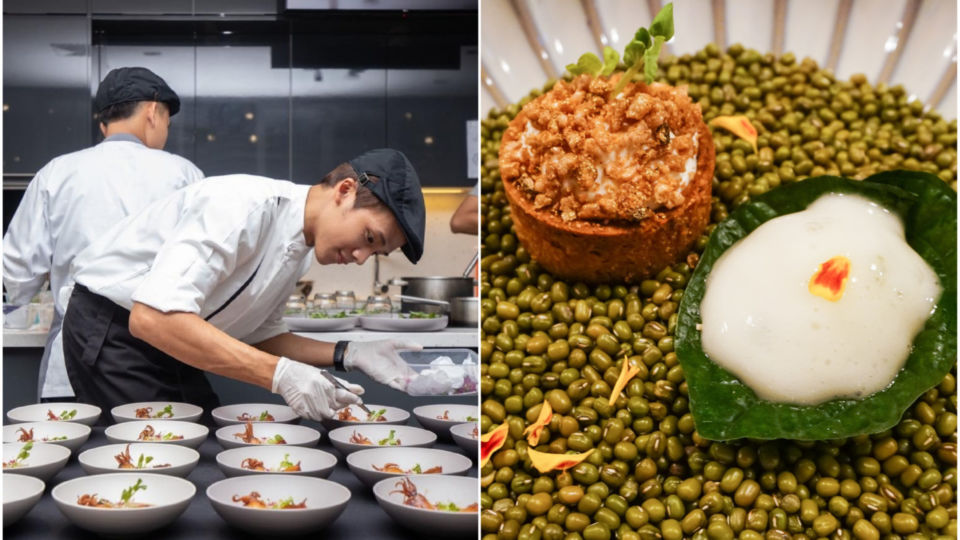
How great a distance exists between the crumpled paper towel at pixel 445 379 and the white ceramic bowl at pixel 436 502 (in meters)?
0.28

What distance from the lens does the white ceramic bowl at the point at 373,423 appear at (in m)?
1.46

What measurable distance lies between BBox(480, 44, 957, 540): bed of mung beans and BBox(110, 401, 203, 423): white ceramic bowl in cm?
58

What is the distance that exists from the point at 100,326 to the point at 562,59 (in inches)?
58.5

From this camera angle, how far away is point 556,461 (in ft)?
4.88

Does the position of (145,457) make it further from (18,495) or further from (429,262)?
(429,262)

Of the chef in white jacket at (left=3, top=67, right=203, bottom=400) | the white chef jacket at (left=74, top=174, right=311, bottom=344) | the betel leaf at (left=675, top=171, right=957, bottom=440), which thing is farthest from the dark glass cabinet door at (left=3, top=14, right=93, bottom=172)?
the betel leaf at (left=675, top=171, right=957, bottom=440)

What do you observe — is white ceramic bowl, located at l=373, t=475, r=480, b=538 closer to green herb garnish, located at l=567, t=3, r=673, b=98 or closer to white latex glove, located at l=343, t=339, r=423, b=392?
white latex glove, located at l=343, t=339, r=423, b=392

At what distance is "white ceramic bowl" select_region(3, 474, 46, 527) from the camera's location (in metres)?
1.09

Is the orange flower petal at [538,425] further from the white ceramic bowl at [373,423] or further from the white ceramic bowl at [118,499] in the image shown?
the white ceramic bowl at [118,499]

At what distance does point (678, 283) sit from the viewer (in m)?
1.70

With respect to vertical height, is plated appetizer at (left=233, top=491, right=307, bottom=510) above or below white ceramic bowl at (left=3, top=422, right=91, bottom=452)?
below

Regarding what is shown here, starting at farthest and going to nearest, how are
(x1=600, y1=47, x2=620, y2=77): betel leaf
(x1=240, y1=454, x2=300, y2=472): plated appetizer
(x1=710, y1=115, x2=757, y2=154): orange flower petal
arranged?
(x1=710, y1=115, x2=757, y2=154): orange flower petal
(x1=600, y1=47, x2=620, y2=77): betel leaf
(x1=240, y1=454, x2=300, y2=472): plated appetizer

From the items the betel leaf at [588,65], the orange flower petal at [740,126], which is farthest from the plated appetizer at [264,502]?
the orange flower petal at [740,126]

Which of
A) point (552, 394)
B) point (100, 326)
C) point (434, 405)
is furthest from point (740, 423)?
point (100, 326)
